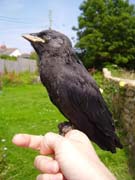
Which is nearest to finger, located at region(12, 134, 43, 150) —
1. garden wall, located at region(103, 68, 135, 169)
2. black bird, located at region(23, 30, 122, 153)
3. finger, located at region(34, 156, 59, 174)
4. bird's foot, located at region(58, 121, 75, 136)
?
finger, located at region(34, 156, 59, 174)

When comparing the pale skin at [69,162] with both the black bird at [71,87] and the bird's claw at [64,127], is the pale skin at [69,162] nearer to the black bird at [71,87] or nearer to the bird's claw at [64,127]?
the bird's claw at [64,127]

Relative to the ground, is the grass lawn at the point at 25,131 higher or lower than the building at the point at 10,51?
higher

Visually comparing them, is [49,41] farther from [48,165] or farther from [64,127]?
[48,165]

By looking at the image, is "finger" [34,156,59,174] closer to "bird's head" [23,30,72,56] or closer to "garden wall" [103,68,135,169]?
"bird's head" [23,30,72,56]

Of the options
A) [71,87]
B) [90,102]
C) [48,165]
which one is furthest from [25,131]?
[48,165]

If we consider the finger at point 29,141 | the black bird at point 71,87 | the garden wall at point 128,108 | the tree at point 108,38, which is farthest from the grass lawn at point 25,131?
the tree at point 108,38

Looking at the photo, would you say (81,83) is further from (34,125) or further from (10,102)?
(10,102)

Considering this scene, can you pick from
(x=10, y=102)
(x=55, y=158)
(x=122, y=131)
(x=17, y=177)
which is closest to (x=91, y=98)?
(x=55, y=158)
